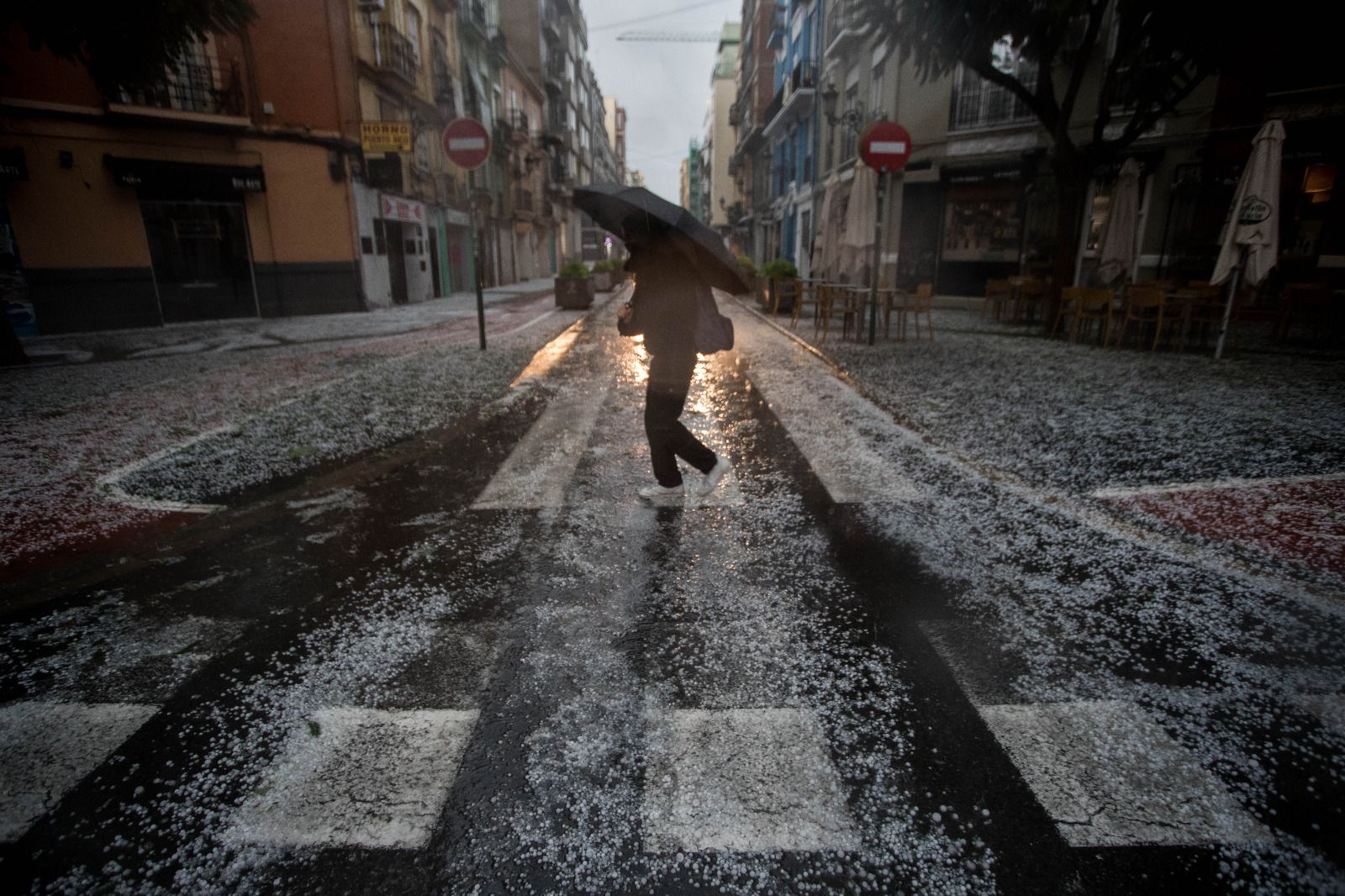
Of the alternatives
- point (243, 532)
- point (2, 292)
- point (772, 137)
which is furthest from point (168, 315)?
point (772, 137)

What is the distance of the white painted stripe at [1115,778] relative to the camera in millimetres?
1660

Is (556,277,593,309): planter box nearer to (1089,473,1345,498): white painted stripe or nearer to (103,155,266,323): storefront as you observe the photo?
(103,155,266,323): storefront

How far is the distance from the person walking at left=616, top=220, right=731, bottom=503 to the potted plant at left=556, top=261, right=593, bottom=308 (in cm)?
1418

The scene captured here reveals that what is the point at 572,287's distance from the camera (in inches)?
683

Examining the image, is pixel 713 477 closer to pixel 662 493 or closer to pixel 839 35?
pixel 662 493

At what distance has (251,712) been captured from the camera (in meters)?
2.12

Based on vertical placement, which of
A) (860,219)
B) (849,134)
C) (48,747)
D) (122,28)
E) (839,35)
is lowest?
(48,747)

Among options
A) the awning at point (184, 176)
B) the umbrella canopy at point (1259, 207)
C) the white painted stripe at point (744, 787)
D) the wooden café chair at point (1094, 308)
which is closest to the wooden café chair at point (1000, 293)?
the wooden café chair at point (1094, 308)

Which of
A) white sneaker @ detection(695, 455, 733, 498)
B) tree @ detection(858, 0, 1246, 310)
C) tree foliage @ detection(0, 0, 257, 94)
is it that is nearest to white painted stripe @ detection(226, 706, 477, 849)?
white sneaker @ detection(695, 455, 733, 498)

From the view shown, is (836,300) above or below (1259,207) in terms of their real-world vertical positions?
below

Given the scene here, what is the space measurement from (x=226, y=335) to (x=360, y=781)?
14.1 m

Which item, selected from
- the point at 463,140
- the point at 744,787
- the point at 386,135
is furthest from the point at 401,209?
the point at 744,787

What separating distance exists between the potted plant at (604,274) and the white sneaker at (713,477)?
20.6m

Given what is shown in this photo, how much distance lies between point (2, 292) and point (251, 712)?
1547 cm
